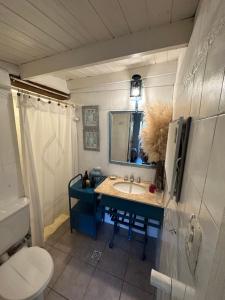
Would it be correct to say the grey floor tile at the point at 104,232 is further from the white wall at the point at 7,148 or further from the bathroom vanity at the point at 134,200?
the white wall at the point at 7,148

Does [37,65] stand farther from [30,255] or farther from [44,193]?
[30,255]

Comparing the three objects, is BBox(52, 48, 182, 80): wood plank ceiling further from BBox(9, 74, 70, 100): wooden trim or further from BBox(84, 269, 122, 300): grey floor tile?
BBox(84, 269, 122, 300): grey floor tile

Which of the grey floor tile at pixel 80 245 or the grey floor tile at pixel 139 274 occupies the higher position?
the grey floor tile at pixel 80 245

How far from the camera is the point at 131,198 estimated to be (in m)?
1.50

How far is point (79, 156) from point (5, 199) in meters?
1.09

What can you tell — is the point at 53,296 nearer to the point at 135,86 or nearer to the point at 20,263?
the point at 20,263

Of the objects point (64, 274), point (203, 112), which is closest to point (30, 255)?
point (64, 274)

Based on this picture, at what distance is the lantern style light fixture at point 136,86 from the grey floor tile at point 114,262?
193 cm

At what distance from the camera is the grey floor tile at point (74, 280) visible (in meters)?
1.32

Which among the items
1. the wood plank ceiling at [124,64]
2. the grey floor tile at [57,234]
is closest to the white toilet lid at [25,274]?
the grey floor tile at [57,234]

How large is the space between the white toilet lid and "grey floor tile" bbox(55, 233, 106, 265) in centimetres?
59

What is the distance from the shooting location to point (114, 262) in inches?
63.6

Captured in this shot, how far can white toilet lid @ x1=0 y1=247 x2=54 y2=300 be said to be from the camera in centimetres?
96

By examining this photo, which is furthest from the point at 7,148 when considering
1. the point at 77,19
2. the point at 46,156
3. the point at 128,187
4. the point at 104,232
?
the point at 104,232
